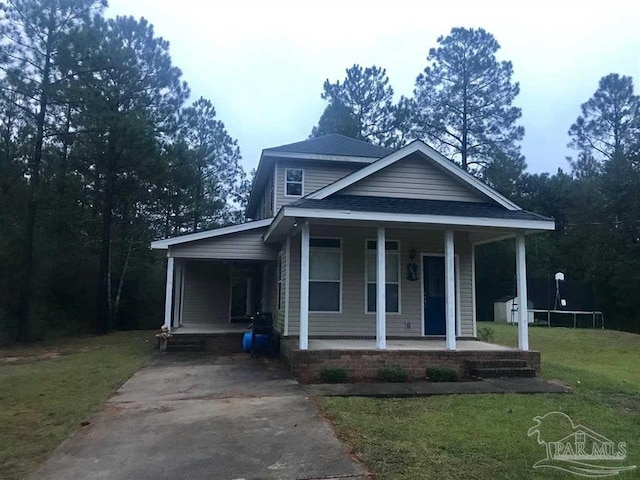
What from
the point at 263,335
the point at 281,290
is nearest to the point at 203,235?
the point at 281,290

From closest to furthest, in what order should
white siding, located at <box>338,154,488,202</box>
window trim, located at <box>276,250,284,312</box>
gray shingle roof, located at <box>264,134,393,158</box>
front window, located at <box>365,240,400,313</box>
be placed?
white siding, located at <box>338,154,488,202</box> < front window, located at <box>365,240,400,313</box> < window trim, located at <box>276,250,284,312</box> < gray shingle roof, located at <box>264,134,393,158</box>

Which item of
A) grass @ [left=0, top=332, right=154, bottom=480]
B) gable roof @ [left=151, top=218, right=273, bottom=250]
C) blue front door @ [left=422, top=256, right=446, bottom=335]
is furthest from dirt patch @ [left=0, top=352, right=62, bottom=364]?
blue front door @ [left=422, top=256, right=446, bottom=335]

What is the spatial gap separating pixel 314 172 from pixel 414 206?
442cm

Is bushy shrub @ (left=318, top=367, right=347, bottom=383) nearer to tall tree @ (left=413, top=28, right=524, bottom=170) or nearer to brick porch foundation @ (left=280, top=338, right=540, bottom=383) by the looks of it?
brick porch foundation @ (left=280, top=338, right=540, bottom=383)

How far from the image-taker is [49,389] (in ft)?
26.0

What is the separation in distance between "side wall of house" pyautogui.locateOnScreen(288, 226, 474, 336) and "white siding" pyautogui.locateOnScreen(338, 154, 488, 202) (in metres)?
0.92

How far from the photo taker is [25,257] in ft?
52.9

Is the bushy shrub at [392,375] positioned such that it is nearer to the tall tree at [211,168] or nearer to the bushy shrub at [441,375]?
the bushy shrub at [441,375]

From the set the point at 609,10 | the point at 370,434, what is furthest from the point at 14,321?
the point at 609,10

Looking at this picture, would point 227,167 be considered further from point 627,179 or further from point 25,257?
point 627,179

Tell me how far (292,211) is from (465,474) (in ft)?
17.7

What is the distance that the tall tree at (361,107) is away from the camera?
30.6m

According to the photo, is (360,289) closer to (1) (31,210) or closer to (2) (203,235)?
(2) (203,235)

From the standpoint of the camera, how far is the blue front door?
433 inches
